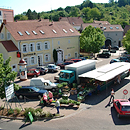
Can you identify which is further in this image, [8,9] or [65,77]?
[8,9]

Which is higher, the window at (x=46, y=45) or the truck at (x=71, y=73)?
the window at (x=46, y=45)

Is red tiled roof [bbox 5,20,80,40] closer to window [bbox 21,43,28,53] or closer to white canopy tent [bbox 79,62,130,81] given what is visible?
window [bbox 21,43,28,53]

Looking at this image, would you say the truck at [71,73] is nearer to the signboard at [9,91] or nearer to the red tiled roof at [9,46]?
the signboard at [9,91]

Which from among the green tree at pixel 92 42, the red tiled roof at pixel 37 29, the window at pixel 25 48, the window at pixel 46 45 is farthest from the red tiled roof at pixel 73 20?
the window at pixel 25 48

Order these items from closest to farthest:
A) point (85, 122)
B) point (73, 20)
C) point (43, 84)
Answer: point (85, 122)
point (43, 84)
point (73, 20)

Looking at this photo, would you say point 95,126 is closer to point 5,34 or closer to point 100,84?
point 100,84

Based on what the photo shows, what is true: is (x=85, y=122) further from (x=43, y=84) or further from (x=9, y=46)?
(x=9, y=46)

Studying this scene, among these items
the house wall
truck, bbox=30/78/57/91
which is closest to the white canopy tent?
truck, bbox=30/78/57/91

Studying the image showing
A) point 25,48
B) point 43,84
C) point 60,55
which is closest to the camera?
point 43,84

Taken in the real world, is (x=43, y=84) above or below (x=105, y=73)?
below

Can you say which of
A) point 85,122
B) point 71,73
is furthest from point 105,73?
point 85,122

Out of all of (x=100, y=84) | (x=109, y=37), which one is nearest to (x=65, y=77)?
(x=100, y=84)

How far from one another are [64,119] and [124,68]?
14.2 meters

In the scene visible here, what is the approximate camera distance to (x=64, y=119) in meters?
16.6
